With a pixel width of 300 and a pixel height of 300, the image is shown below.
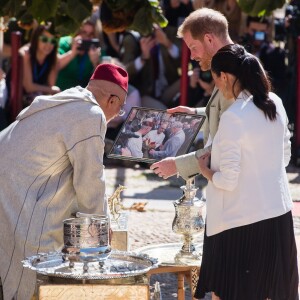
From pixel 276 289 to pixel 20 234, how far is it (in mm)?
1300

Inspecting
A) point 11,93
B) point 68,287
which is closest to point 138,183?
point 11,93

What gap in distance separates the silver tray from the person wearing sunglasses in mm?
7381

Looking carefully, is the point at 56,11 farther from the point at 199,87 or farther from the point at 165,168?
the point at 199,87

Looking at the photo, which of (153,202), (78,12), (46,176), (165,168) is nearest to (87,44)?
(153,202)

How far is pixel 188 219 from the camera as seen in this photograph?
5.74 meters

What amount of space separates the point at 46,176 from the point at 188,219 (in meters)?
1.04

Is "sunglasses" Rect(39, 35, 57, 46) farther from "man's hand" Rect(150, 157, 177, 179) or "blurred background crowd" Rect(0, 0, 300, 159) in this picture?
"man's hand" Rect(150, 157, 177, 179)

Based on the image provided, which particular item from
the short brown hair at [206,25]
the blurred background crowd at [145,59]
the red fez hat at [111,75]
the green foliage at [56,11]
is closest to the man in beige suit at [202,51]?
the short brown hair at [206,25]

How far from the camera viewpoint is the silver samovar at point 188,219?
574cm

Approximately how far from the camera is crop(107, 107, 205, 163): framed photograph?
5566 millimetres

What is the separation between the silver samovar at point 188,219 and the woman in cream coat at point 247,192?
610mm

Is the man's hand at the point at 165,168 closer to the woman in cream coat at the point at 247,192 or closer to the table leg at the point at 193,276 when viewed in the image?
the woman in cream coat at the point at 247,192

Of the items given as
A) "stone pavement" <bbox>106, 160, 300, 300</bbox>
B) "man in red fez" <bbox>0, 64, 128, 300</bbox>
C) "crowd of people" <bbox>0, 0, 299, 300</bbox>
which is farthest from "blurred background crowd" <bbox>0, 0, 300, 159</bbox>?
"man in red fez" <bbox>0, 64, 128, 300</bbox>

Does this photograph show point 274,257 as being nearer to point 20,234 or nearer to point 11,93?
point 20,234
